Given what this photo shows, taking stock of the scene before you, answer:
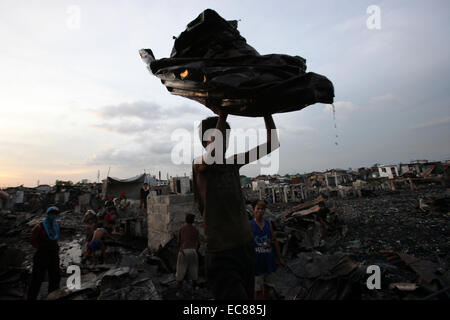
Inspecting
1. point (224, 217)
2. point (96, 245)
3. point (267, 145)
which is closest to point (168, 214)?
point (96, 245)

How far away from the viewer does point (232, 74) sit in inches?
53.2

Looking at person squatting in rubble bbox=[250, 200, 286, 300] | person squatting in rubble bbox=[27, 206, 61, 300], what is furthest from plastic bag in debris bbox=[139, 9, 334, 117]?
person squatting in rubble bbox=[27, 206, 61, 300]

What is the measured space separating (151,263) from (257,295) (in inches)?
131

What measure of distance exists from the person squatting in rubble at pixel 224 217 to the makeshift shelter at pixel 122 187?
1841cm

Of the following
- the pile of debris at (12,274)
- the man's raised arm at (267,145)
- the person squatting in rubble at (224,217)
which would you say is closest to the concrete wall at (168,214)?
the pile of debris at (12,274)

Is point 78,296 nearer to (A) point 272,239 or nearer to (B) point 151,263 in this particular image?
(B) point 151,263

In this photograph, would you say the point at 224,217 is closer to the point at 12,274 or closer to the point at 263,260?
the point at 263,260

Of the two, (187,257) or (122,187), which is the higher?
(122,187)

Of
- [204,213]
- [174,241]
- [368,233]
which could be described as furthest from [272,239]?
[368,233]

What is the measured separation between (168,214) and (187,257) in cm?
173

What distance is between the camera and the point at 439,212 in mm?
9922

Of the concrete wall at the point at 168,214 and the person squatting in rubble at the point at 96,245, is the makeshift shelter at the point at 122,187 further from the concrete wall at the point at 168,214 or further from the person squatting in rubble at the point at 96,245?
the concrete wall at the point at 168,214

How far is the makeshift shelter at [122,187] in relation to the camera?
58.8 feet

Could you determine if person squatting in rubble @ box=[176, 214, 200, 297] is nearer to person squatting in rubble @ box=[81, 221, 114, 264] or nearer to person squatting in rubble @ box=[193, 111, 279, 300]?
person squatting in rubble @ box=[193, 111, 279, 300]
